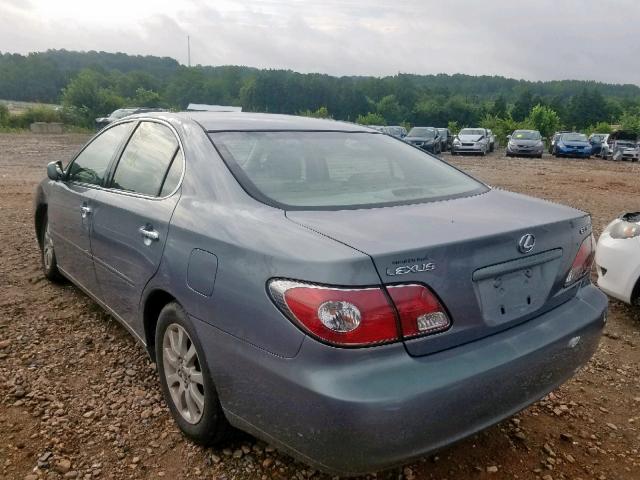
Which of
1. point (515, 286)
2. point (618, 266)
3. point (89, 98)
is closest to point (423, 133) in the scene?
point (618, 266)

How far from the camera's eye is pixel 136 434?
8.29 feet

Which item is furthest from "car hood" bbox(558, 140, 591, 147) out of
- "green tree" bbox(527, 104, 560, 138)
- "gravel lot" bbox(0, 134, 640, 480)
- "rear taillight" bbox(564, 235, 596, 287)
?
"rear taillight" bbox(564, 235, 596, 287)

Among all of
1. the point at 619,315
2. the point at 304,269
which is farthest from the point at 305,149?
the point at 619,315

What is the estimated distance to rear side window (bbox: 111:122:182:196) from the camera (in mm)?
2715

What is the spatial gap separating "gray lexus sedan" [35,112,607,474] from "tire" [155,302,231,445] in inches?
0.4

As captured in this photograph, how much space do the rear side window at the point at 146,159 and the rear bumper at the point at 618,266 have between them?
3.24 meters

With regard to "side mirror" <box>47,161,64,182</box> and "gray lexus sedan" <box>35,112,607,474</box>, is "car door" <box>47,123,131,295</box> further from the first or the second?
"gray lexus sedan" <box>35,112,607,474</box>

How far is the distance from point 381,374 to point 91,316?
9.34 feet

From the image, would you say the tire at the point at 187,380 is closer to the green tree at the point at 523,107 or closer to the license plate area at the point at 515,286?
the license plate area at the point at 515,286

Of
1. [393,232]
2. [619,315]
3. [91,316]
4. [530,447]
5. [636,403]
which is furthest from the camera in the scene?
[619,315]

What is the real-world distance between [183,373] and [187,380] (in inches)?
1.7

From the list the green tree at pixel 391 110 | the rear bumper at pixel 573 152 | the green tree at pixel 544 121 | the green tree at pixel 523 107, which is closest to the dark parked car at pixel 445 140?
the rear bumper at pixel 573 152

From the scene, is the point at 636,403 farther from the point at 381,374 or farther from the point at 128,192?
the point at 128,192

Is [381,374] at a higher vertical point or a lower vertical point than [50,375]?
higher
